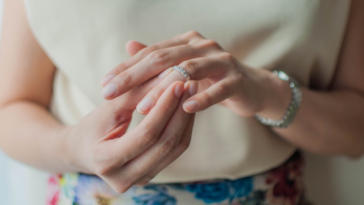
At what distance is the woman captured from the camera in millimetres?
417

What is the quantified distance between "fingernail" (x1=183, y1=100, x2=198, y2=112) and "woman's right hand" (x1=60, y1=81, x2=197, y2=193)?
0.6 inches

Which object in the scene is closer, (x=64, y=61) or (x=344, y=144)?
(x=64, y=61)

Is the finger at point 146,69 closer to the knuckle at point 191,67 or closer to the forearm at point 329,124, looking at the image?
the knuckle at point 191,67

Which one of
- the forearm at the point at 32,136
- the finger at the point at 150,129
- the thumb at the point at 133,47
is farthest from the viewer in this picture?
the forearm at the point at 32,136

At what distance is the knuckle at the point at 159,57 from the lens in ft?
1.31

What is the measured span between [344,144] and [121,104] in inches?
23.0

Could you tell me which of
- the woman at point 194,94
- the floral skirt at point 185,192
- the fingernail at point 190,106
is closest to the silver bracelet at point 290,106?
the woman at point 194,94

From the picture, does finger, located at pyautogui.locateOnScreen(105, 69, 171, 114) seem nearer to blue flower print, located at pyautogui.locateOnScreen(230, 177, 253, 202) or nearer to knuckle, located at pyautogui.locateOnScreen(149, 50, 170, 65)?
knuckle, located at pyautogui.locateOnScreen(149, 50, 170, 65)

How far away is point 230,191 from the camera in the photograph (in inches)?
25.2

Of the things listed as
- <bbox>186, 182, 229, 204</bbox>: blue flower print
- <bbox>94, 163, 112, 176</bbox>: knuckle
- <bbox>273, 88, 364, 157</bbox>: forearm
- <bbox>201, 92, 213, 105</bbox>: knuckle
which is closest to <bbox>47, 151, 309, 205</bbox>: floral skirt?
<bbox>186, 182, 229, 204</bbox>: blue flower print

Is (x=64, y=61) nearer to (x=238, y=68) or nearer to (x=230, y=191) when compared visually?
(x=238, y=68)

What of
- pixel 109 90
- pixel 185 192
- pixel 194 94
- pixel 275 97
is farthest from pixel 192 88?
pixel 185 192

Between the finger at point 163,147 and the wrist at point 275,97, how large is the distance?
0.20 meters

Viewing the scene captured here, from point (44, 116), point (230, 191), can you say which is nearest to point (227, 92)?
point (230, 191)
